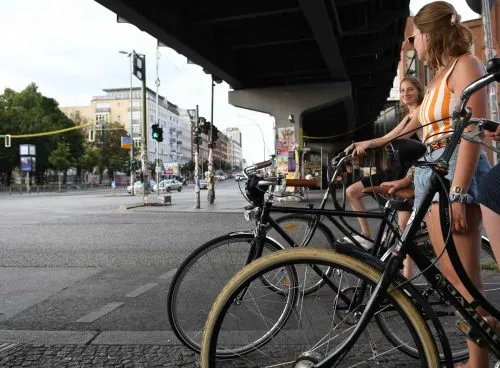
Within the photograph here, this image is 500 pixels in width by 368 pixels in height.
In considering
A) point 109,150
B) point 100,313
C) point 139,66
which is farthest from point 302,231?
point 109,150

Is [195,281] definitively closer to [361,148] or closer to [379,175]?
[361,148]

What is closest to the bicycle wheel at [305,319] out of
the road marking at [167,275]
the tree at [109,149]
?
the road marking at [167,275]

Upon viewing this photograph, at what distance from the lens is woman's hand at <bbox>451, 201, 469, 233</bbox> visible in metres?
2.27

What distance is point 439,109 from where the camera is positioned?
8.21ft

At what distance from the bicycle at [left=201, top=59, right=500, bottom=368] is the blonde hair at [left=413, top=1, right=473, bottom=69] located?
0.56 metres

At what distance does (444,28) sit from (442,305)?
1.45 m

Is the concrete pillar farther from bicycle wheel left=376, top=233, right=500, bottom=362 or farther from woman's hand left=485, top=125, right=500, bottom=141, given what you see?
woman's hand left=485, top=125, right=500, bottom=141

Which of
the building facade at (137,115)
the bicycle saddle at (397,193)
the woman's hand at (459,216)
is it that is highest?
the building facade at (137,115)

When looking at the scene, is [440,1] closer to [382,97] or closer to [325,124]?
[382,97]

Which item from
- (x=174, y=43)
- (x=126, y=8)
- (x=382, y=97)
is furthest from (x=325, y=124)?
(x=126, y=8)

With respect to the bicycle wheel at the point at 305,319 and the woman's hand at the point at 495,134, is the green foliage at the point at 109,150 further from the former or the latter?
the woman's hand at the point at 495,134

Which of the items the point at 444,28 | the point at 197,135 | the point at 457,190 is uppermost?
the point at 197,135

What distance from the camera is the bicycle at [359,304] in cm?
181

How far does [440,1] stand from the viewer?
2479 mm
